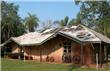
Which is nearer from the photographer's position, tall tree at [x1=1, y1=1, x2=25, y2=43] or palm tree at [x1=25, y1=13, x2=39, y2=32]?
tall tree at [x1=1, y1=1, x2=25, y2=43]

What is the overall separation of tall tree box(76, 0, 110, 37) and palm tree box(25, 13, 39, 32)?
24702 mm

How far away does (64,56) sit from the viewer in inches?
1404

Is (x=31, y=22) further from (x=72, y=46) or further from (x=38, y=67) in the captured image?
(x=38, y=67)

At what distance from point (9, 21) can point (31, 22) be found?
1950 cm

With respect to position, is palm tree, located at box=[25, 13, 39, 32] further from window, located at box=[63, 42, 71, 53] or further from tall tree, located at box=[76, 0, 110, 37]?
window, located at box=[63, 42, 71, 53]

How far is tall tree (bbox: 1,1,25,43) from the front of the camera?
6506cm

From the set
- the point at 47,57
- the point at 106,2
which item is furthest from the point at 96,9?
the point at 47,57

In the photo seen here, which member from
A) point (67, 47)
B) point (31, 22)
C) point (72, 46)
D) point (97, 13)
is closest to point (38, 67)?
point (72, 46)

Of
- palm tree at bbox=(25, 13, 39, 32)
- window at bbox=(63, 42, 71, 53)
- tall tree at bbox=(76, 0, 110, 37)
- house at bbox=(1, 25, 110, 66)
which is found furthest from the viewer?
palm tree at bbox=(25, 13, 39, 32)

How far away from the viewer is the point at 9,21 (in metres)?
65.3

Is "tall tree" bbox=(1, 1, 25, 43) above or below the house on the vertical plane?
above

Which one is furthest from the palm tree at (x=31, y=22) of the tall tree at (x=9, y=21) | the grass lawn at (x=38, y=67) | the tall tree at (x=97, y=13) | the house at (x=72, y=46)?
the grass lawn at (x=38, y=67)

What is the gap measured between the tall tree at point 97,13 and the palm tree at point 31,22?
2470 cm

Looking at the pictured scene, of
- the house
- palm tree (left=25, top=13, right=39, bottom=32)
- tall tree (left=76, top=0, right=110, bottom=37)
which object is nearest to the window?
the house
